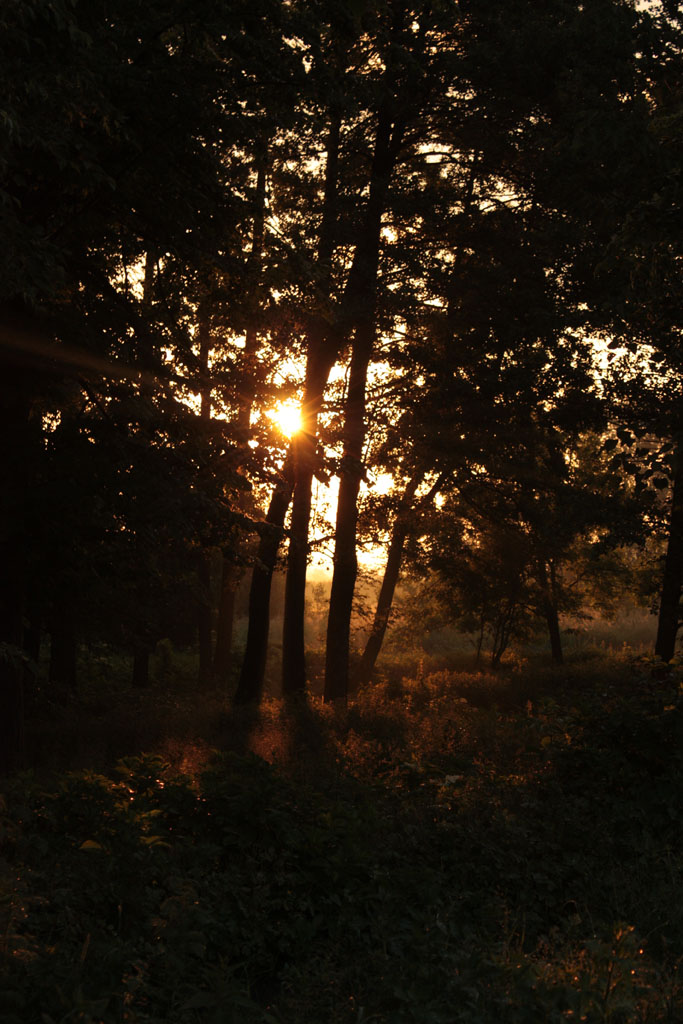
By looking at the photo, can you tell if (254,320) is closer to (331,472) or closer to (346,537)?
(331,472)

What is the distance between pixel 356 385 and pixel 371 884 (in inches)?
477

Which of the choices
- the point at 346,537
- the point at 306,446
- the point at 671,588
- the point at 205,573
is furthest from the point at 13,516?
the point at 205,573

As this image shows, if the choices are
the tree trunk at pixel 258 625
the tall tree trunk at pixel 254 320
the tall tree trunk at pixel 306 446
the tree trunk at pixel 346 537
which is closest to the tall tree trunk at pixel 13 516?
the tall tree trunk at pixel 254 320

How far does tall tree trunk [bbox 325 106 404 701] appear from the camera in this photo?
613 inches

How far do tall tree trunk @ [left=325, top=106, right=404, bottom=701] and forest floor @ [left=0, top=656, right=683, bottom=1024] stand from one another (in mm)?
6973

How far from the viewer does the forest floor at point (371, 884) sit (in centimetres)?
415

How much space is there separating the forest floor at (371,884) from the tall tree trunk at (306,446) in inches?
290

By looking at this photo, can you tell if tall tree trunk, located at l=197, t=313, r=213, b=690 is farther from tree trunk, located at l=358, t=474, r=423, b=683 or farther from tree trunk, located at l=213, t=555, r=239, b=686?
tree trunk, located at l=358, t=474, r=423, b=683

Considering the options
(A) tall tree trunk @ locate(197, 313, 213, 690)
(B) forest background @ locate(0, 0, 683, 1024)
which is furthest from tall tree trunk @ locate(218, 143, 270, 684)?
(A) tall tree trunk @ locate(197, 313, 213, 690)

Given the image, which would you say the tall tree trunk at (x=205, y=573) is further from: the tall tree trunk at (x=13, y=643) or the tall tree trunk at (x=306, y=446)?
the tall tree trunk at (x=13, y=643)

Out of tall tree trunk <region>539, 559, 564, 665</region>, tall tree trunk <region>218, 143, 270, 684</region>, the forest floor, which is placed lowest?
the forest floor

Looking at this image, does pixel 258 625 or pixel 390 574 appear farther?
pixel 390 574

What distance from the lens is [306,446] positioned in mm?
15547

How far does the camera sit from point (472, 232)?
15875mm
